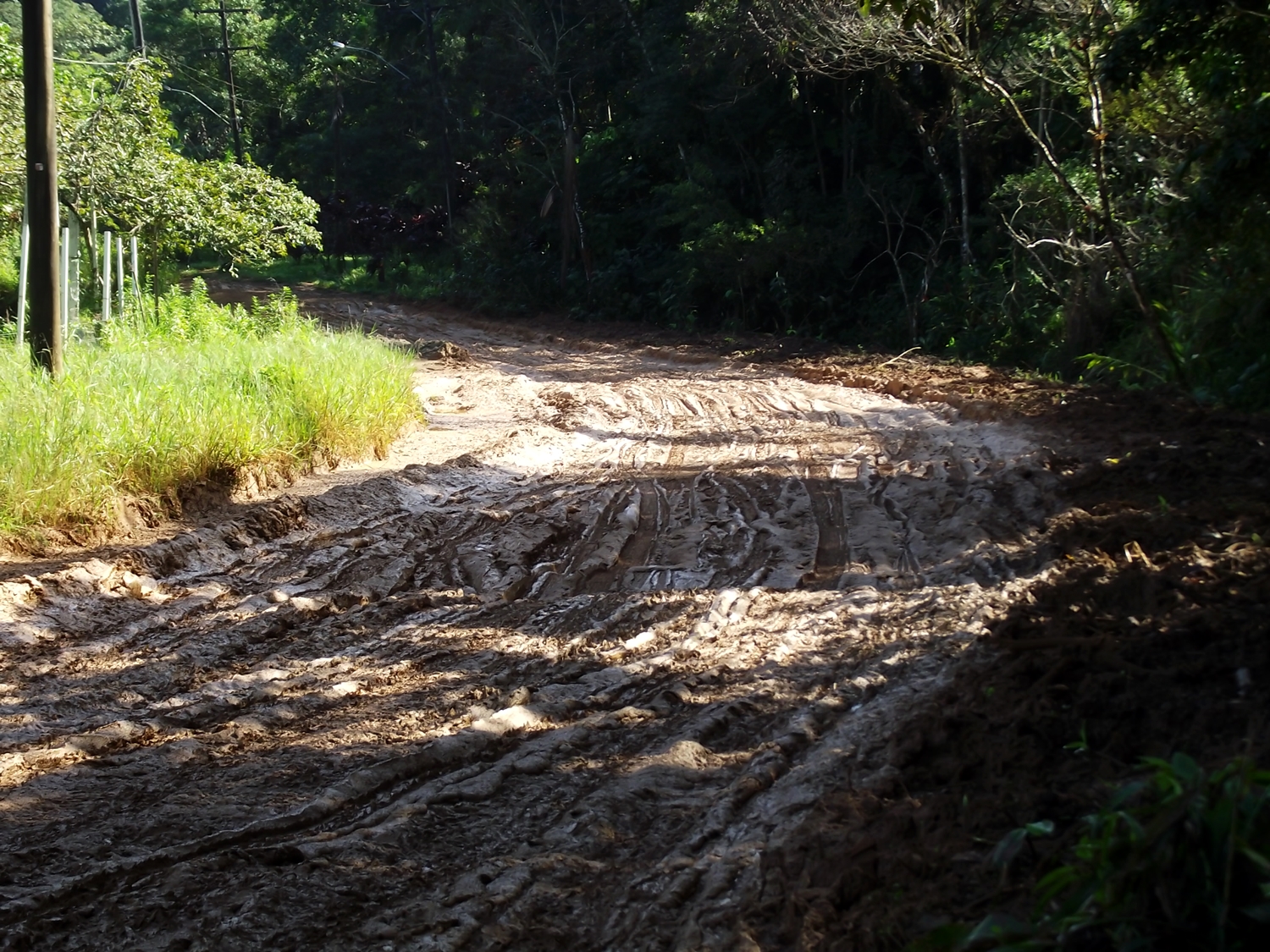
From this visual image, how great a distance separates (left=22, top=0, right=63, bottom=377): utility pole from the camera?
8.63 m

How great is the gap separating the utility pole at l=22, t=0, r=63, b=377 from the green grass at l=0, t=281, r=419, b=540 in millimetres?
272

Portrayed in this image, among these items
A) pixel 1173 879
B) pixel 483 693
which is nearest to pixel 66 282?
pixel 483 693

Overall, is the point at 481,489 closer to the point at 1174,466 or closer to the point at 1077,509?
the point at 1077,509

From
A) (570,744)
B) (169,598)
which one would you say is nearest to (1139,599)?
(570,744)

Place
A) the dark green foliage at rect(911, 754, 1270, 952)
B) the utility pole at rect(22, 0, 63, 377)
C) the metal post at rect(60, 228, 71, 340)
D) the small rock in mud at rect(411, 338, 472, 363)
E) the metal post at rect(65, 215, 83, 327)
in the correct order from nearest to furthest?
the dark green foliage at rect(911, 754, 1270, 952)
the utility pole at rect(22, 0, 63, 377)
the metal post at rect(60, 228, 71, 340)
the metal post at rect(65, 215, 83, 327)
the small rock in mud at rect(411, 338, 472, 363)

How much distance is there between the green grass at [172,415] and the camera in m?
6.62

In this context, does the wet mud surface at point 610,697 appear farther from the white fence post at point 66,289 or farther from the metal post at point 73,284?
the metal post at point 73,284

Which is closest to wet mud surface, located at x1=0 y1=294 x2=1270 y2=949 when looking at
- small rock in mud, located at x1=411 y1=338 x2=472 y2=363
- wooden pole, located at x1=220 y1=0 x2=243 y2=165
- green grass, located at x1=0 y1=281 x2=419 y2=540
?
green grass, located at x1=0 y1=281 x2=419 y2=540

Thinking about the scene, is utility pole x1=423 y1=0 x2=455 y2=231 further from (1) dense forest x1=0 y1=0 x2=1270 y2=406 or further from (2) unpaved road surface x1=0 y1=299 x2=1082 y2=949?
(2) unpaved road surface x1=0 y1=299 x2=1082 y2=949

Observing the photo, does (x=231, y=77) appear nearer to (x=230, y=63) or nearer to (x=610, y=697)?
(x=230, y=63)

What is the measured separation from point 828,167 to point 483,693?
64.3 feet

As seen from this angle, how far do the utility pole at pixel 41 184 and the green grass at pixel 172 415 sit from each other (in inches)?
10.7

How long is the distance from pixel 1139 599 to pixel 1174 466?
3.16m

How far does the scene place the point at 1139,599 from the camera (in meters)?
4.23
